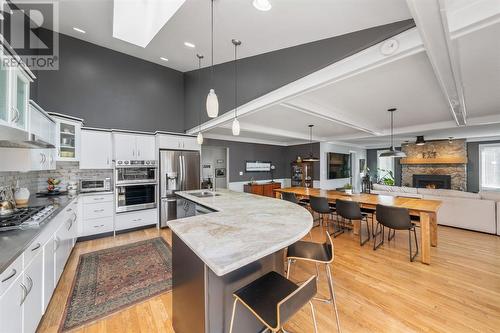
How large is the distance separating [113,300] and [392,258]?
12.2ft

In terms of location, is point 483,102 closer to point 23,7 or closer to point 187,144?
point 187,144

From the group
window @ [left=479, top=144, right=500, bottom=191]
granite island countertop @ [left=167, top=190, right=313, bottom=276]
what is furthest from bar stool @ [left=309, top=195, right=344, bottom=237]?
window @ [left=479, top=144, right=500, bottom=191]

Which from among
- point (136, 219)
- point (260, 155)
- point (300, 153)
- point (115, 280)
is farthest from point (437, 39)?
point (300, 153)

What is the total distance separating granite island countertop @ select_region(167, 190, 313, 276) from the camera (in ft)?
3.43

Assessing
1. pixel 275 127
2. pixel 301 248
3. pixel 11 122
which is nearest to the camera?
pixel 11 122

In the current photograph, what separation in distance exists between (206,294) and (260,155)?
6.70 m

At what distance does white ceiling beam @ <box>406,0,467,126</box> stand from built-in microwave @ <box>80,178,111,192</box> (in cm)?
509

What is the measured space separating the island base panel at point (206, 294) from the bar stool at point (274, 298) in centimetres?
11

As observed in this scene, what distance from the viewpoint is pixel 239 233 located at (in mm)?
1388

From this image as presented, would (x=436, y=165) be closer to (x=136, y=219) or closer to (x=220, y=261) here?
(x=220, y=261)

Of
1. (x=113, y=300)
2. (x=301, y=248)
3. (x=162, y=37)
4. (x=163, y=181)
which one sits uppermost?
(x=162, y=37)

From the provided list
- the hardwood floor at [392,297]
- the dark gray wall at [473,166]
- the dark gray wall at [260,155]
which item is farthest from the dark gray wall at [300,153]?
the dark gray wall at [473,166]

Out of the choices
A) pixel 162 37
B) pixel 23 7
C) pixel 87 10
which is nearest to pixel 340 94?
pixel 162 37

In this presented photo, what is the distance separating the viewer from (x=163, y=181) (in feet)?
14.7
